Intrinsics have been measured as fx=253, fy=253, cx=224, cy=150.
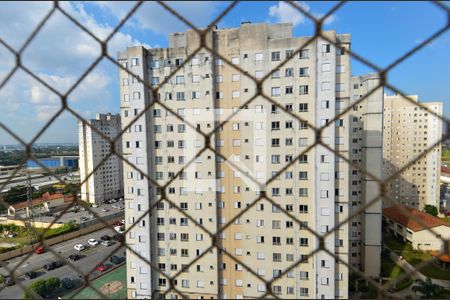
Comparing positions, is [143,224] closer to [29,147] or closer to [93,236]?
[29,147]

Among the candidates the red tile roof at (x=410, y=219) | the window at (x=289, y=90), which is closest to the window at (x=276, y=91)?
the window at (x=289, y=90)

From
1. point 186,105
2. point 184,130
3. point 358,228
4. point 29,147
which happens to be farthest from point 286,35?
point 358,228

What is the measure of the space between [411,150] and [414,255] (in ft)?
13.2

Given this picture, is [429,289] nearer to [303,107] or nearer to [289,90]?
[303,107]

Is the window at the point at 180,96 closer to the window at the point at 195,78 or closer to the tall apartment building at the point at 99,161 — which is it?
the window at the point at 195,78

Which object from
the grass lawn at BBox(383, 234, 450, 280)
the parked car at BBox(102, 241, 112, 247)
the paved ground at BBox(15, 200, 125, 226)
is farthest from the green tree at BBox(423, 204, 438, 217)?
the paved ground at BBox(15, 200, 125, 226)

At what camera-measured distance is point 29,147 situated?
577mm

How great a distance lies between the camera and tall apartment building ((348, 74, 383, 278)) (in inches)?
209

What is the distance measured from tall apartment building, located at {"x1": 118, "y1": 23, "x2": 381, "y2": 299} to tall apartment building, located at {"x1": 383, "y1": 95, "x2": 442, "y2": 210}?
669 centimetres

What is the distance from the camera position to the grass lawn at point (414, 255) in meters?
5.86

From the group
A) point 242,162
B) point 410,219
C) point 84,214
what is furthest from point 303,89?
point 84,214

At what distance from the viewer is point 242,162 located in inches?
147

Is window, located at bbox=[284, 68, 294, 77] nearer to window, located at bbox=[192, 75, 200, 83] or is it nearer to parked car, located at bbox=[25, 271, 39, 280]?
window, located at bbox=[192, 75, 200, 83]

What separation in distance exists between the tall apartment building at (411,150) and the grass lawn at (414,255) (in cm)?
200
